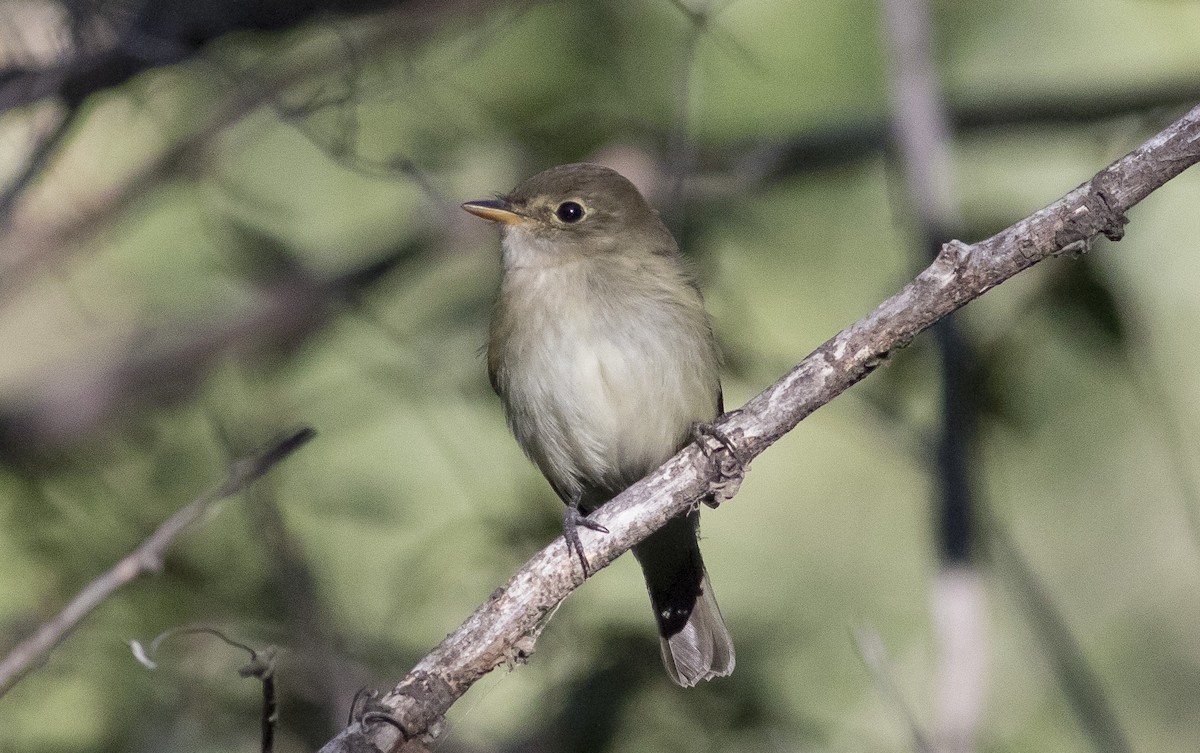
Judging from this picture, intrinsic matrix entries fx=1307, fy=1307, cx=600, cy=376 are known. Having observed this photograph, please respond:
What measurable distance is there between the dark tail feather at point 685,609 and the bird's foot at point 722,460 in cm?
118

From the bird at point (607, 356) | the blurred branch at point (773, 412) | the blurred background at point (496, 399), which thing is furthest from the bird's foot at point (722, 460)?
the blurred background at point (496, 399)

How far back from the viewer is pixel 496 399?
240 inches

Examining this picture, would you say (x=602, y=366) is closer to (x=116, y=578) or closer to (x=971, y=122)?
(x=116, y=578)

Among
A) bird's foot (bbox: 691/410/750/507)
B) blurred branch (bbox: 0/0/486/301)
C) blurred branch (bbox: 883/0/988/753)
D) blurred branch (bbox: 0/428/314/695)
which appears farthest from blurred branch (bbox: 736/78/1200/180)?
blurred branch (bbox: 0/428/314/695)

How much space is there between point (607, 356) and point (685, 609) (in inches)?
42.7

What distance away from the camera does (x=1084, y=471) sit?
6309 mm

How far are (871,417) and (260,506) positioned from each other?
2.41m

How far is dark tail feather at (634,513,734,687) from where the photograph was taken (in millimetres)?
4457

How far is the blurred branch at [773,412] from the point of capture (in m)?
2.73

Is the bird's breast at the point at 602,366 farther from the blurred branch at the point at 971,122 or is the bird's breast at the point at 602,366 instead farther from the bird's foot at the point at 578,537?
the blurred branch at the point at 971,122

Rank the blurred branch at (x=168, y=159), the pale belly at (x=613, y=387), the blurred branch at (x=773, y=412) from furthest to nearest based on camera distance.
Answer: the blurred branch at (x=168, y=159) → the pale belly at (x=613, y=387) → the blurred branch at (x=773, y=412)

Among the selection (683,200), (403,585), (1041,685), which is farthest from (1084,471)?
(403,585)

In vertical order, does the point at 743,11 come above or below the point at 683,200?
above

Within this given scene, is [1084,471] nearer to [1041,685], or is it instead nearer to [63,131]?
[1041,685]
